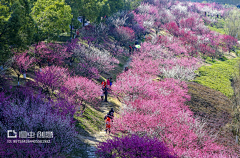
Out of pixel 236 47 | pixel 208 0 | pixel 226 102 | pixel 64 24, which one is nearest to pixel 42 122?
pixel 64 24

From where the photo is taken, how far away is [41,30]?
2347 centimetres

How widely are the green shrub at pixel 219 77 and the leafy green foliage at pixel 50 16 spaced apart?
1035 inches

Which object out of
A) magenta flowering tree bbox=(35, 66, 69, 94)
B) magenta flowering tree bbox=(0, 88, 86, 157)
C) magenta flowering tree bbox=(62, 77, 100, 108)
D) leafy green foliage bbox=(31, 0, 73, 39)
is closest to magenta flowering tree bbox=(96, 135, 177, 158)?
magenta flowering tree bbox=(0, 88, 86, 157)

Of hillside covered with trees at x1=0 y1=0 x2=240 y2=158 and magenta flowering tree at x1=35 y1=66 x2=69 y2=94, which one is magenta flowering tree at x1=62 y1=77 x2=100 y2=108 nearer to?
hillside covered with trees at x1=0 y1=0 x2=240 y2=158

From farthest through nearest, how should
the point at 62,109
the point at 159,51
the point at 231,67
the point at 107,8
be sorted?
the point at 231,67
the point at 107,8
the point at 159,51
the point at 62,109

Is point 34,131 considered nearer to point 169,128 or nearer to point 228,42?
point 169,128

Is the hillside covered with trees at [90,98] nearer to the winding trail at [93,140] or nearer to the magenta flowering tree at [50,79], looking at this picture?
the magenta flowering tree at [50,79]

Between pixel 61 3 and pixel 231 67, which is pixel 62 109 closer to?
pixel 61 3

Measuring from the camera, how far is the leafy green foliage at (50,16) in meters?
24.4

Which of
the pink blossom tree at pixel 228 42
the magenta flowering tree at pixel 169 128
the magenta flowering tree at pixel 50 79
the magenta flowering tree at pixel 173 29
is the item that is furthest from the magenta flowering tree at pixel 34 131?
the pink blossom tree at pixel 228 42

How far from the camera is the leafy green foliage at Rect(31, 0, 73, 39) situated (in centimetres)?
2438

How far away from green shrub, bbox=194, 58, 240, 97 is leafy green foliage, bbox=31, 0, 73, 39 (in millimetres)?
26278

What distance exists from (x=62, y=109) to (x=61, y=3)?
65.8ft

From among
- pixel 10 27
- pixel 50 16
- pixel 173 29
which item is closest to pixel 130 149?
pixel 10 27
